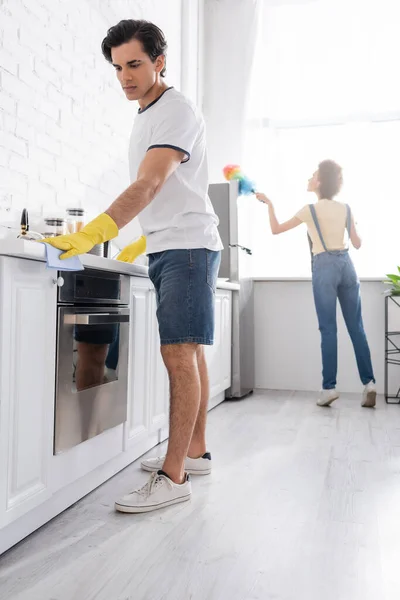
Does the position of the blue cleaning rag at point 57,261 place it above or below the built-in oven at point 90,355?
above

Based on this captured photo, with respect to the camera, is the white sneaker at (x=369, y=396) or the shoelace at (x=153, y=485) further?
the white sneaker at (x=369, y=396)

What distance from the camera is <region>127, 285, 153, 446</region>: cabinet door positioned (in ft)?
7.17

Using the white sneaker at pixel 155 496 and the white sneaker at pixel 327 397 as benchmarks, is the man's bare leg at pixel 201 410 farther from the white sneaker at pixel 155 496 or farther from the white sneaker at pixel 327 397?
the white sneaker at pixel 327 397

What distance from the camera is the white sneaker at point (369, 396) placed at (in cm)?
364

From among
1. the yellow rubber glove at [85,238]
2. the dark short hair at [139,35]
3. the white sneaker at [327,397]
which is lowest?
the white sneaker at [327,397]

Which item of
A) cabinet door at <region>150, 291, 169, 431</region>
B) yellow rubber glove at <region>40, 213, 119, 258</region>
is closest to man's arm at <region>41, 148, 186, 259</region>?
yellow rubber glove at <region>40, 213, 119, 258</region>

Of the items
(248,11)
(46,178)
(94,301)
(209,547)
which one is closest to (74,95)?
(46,178)

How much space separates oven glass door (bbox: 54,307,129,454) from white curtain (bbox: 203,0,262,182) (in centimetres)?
269

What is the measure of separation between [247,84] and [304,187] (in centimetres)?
89

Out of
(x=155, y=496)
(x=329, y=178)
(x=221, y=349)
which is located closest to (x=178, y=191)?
(x=155, y=496)

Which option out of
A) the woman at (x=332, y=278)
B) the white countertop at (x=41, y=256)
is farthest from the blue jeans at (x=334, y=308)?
the white countertop at (x=41, y=256)

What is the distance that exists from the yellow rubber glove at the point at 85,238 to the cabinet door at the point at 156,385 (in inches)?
34.9

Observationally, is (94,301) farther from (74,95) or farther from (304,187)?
(304,187)

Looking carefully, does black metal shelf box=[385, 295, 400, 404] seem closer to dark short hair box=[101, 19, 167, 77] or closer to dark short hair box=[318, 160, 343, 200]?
dark short hair box=[318, 160, 343, 200]
